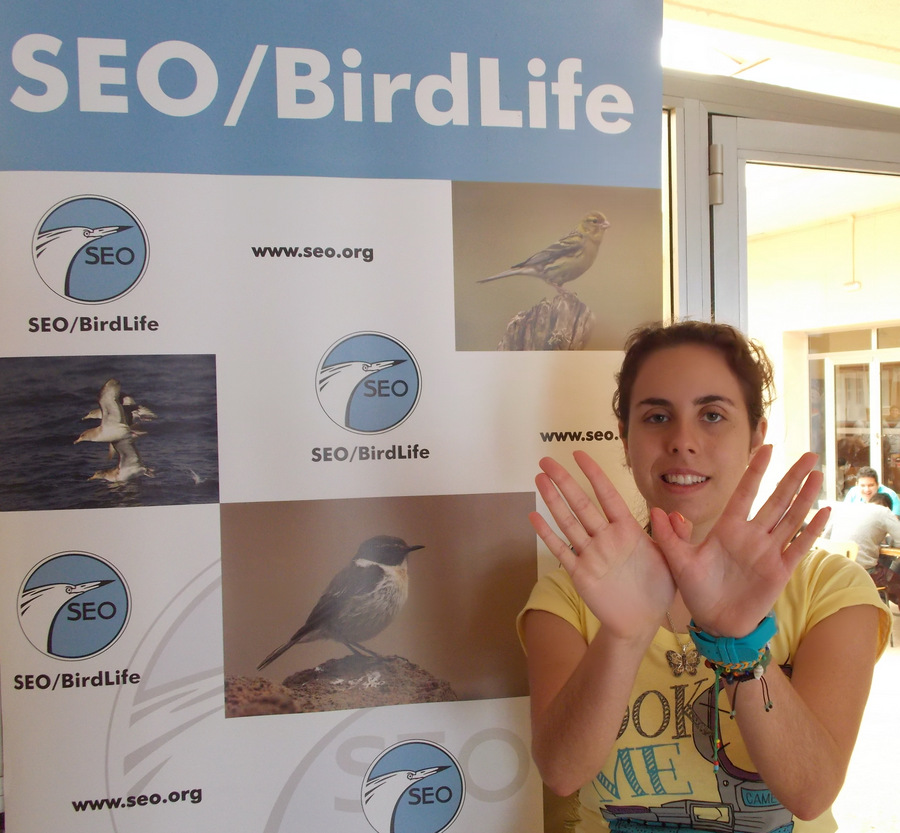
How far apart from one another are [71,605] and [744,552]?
1.06 m

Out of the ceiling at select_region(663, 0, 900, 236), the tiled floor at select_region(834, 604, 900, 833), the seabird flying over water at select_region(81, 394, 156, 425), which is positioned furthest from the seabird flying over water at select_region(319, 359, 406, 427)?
the tiled floor at select_region(834, 604, 900, 833)

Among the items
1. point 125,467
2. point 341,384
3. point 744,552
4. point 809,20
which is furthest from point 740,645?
point 809,20

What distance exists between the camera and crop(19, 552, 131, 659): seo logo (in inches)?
46.0

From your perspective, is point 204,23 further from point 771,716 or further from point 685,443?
point 771,716

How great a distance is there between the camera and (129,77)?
3.84 ft

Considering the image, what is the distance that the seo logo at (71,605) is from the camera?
1.17m

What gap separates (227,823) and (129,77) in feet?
4.21

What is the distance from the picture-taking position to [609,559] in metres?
0.82

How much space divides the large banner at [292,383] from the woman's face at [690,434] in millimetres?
205

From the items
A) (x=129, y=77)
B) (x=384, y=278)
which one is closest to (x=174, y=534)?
(x=384, y=278)

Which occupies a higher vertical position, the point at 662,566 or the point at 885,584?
the point at 662,566

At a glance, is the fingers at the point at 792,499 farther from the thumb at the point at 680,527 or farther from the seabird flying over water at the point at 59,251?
the seabird flying over water at the point at 59,251

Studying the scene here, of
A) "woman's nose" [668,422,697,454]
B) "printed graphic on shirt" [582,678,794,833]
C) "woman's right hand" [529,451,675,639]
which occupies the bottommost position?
"printed graphic on shirt" [582,678,794,833]

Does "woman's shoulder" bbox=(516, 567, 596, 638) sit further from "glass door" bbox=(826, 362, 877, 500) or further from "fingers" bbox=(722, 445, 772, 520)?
"glass door" bbox=(826, 362, 877, 500)
